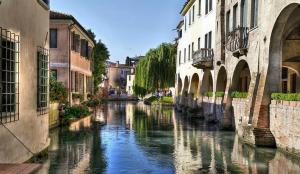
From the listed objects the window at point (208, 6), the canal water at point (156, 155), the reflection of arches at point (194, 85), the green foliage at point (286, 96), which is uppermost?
the window at point (208, 6)

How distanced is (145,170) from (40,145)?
3.64 m

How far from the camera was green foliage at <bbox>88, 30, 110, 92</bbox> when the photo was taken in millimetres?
57388

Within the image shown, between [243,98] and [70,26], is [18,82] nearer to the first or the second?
[243,98]

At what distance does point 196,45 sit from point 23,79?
28.0 meters

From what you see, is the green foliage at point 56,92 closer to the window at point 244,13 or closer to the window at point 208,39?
the window at point 244,13

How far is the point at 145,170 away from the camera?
1222 cm

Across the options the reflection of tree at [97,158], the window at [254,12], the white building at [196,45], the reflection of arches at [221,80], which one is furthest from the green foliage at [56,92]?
the window at [254,12]

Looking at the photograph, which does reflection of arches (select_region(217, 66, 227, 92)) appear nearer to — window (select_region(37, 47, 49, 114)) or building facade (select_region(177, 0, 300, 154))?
building facade (select_region(177, 0, 300, 154))

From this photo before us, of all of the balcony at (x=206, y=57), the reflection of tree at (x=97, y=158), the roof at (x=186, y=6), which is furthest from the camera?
the roof at (x=186, y=6)

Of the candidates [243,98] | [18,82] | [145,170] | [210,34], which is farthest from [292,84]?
[18,82]

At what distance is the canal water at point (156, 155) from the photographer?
12.5 meters

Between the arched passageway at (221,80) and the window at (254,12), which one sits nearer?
the window at (254,12)

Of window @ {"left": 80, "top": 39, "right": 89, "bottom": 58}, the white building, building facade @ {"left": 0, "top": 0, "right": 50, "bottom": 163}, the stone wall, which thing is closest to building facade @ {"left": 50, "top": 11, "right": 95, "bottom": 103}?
window @ {"left": 80, "top": 39, "right": 89, "bottom": 58}

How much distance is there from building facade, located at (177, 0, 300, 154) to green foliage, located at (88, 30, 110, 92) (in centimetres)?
3226
